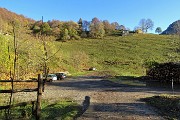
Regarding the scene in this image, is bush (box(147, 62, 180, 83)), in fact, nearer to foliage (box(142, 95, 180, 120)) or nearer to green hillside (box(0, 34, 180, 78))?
green hillside (box(0, 34, 180, 78))

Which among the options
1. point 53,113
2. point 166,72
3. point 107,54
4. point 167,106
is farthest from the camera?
point 107,54

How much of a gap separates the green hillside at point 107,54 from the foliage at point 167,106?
24845 mm

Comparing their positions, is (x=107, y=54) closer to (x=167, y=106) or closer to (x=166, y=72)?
(x=166, y=72)

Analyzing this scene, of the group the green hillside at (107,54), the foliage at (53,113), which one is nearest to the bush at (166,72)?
the green hillside at (107,54)

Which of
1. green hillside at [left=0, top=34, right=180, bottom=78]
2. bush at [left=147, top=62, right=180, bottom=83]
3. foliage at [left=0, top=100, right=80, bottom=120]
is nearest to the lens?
foliage at [left=0, top=100, right=80, bottom=120]

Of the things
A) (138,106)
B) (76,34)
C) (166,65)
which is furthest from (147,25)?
(138,106)

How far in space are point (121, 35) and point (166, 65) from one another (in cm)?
9174

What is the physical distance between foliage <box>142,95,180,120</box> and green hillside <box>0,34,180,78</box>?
24.8 metres

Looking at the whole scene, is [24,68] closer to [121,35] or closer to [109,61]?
[109,61]

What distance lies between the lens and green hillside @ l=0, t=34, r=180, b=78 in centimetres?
4938

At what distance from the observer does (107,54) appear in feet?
322

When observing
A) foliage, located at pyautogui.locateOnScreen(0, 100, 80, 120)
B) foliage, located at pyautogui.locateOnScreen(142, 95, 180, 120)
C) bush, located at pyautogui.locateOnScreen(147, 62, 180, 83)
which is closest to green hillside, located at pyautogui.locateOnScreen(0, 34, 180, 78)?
bush, located at pyautogui.locateOnScreen(147, 62, 180, 83)

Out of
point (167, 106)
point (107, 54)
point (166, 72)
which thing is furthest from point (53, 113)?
point (107, 54)

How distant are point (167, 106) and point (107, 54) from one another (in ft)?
256
